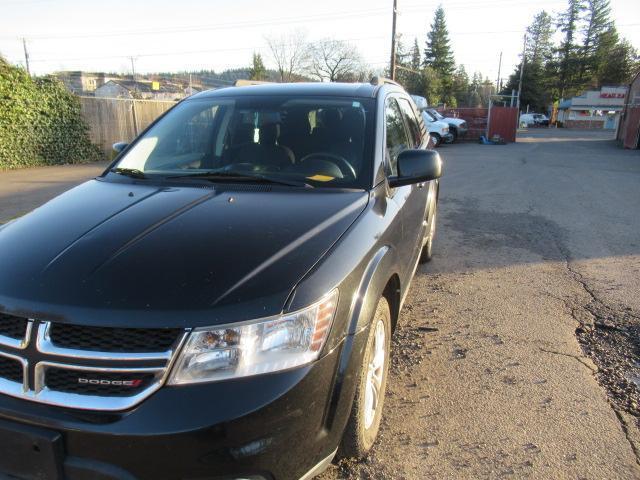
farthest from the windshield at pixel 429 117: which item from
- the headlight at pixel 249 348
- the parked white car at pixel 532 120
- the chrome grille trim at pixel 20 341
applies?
the parked white car at pixel 532 120

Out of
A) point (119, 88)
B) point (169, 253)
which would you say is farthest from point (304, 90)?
point (119, 88)

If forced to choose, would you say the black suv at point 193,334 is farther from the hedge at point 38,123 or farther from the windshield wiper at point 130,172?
the hedge at point 38,123

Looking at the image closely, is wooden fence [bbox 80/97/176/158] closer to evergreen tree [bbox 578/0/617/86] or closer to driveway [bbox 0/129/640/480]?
driveway [bbox 0/129/640/480]

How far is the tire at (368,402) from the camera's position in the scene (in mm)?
2098

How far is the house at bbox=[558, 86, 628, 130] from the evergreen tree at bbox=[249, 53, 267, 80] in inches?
1438

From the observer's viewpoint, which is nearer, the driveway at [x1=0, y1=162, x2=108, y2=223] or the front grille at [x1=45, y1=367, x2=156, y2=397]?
the front grille at [x1=45, y1=367, x2=156, y2=397]

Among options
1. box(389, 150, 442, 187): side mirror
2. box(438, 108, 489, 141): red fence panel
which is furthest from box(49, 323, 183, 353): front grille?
→ box(438, 108, 489, 141): red fence panel

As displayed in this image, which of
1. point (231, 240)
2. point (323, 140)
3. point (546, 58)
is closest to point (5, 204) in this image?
point (323, 140)

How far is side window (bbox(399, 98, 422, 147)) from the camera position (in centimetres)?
432

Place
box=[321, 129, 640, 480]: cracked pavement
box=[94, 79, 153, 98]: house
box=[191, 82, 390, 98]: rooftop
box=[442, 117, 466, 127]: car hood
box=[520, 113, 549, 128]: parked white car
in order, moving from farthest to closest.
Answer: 1. box=[94, 79, 153, 98]: house
2. box=[520, 113, 549, 128]: parked white car
3. box=[442, 117, 466, 127]: car hood
4. box=[191, 82, 390, 98]: rooftop
5. box=[321, 129, 640, 480]: cracked pavement

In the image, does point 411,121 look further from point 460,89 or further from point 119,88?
point 460,89

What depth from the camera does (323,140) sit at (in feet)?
10.1

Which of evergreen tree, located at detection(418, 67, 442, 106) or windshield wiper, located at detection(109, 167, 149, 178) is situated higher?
evergreen tree, located at detection(418, 67, 442, 106)

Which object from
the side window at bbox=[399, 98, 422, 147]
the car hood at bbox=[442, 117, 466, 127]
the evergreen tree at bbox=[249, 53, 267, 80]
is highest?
the evergreen tree at bbox=[249, 53, 267, 80]
